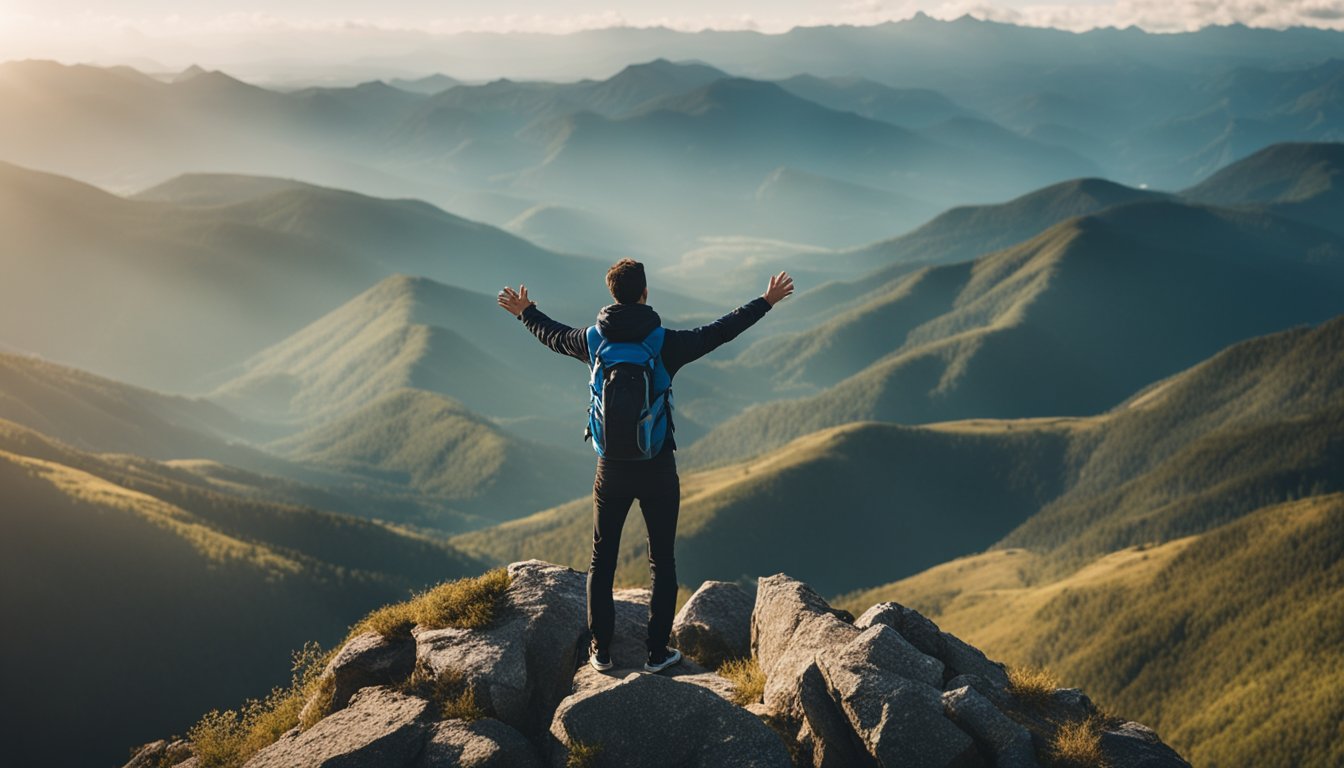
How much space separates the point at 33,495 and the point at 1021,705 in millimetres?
159986

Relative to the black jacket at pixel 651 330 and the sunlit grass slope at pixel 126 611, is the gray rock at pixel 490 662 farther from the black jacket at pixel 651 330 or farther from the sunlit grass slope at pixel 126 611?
the sunlit grass slope at pixel 126 611

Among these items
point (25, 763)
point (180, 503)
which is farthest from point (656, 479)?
point (180, 503)

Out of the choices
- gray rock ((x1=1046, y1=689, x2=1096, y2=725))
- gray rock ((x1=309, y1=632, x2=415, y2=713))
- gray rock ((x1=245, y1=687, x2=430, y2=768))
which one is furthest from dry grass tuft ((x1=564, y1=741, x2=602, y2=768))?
gray rock ((x1=1046, y1=689, x2=1096, y2=725))

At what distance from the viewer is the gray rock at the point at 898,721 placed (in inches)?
618

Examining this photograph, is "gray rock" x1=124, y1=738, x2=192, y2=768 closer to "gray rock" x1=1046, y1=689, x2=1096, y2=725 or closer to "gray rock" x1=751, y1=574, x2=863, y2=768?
"gray rock" x1=751, y1=574, x2=863, y2=768

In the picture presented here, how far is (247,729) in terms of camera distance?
69.8 feet

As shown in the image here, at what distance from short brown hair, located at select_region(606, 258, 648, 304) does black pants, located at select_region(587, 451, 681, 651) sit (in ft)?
10.2

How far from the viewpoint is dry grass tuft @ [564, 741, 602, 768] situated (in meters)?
15.7

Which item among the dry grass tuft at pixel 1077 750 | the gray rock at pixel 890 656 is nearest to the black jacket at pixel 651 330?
the gray rock at pixel 890 656

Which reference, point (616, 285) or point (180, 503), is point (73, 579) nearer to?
point (180, 503)

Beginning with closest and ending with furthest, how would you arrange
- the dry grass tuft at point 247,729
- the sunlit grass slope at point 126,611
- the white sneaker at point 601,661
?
the white sneaker at point 601,661 → the dry grass tuft at point 247,729 → the sunlit grass slope at point 126,611

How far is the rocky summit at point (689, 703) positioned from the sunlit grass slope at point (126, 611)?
126277 mm

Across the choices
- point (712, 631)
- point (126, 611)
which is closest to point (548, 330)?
point (712, 631)

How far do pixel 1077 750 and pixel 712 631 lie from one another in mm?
8979
